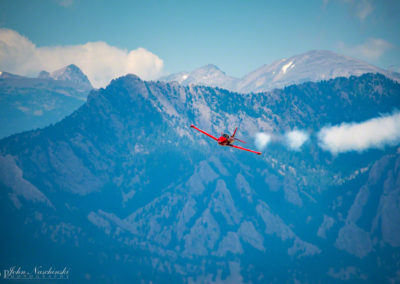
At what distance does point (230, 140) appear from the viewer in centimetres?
17600
